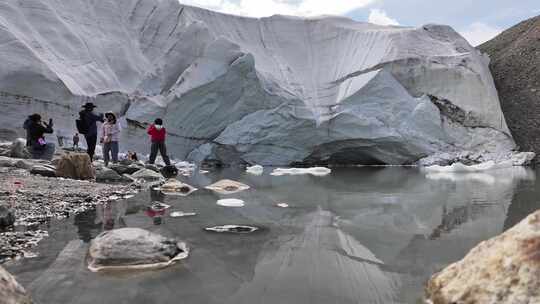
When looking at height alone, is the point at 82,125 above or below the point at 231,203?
above

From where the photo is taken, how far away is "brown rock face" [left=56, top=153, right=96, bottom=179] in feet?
19.2

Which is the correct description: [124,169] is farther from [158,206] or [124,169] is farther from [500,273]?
[500,273]

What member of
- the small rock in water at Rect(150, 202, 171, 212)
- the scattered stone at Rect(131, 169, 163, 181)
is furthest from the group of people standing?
the small rock in water at Rect(150, 202, 171, 212)

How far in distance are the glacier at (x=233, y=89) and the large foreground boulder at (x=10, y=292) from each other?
10731 millimetres

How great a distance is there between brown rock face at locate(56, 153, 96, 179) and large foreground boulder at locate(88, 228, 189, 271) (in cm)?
368

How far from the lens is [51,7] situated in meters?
13.5

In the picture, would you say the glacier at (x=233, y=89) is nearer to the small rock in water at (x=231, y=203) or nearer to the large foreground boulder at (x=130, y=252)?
the small rock in water at (x=231, y=203)

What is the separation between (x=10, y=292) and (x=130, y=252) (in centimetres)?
75

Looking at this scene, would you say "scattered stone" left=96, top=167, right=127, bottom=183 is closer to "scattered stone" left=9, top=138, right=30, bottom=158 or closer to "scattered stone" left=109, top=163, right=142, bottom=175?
"scattered stone" left=109, top=163, right=142, bottom=175

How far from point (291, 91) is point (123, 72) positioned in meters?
5.01

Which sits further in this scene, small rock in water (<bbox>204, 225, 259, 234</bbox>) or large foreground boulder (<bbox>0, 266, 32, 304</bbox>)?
small rock in water (<bbox>204, 225, 259, 234</bbox>)

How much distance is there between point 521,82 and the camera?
18094 mm

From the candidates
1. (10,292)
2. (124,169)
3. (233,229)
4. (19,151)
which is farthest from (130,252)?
(19,151)

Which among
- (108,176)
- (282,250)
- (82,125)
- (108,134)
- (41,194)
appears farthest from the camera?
(108,134)
